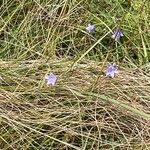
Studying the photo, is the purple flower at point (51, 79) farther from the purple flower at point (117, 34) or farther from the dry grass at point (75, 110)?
the purple flower at point (117, 34)

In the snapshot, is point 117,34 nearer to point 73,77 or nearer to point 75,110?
point 73,77

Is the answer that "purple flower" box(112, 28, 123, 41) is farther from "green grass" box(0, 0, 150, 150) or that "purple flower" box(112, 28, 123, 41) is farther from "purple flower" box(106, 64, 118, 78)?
"purple flower" box(106, 64, 118, 78)

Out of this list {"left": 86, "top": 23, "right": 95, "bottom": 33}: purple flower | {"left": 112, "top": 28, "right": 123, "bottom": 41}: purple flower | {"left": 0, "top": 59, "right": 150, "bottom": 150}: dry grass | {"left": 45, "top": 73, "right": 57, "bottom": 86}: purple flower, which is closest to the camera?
{"left": 0, "top": 59, "right": 150, "bottom": 150}: dry grass

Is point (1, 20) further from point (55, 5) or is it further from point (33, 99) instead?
point (33, 99)

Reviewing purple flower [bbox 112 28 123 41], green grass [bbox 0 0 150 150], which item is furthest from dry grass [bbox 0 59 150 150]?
purple flower [bbox 112 28 123 41]

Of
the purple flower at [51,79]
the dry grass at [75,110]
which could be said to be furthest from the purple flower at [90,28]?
the purple flower at [51,79]

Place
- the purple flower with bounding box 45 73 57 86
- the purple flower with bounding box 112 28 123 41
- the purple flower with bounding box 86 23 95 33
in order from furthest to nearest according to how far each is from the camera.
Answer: the purple flower with bounding box 86 23 95 33 → the purple flower with bounding box 112 28 123 41 → the purple flower with bounding box 45 73 57 86

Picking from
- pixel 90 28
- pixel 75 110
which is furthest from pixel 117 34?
pixel 75 110
